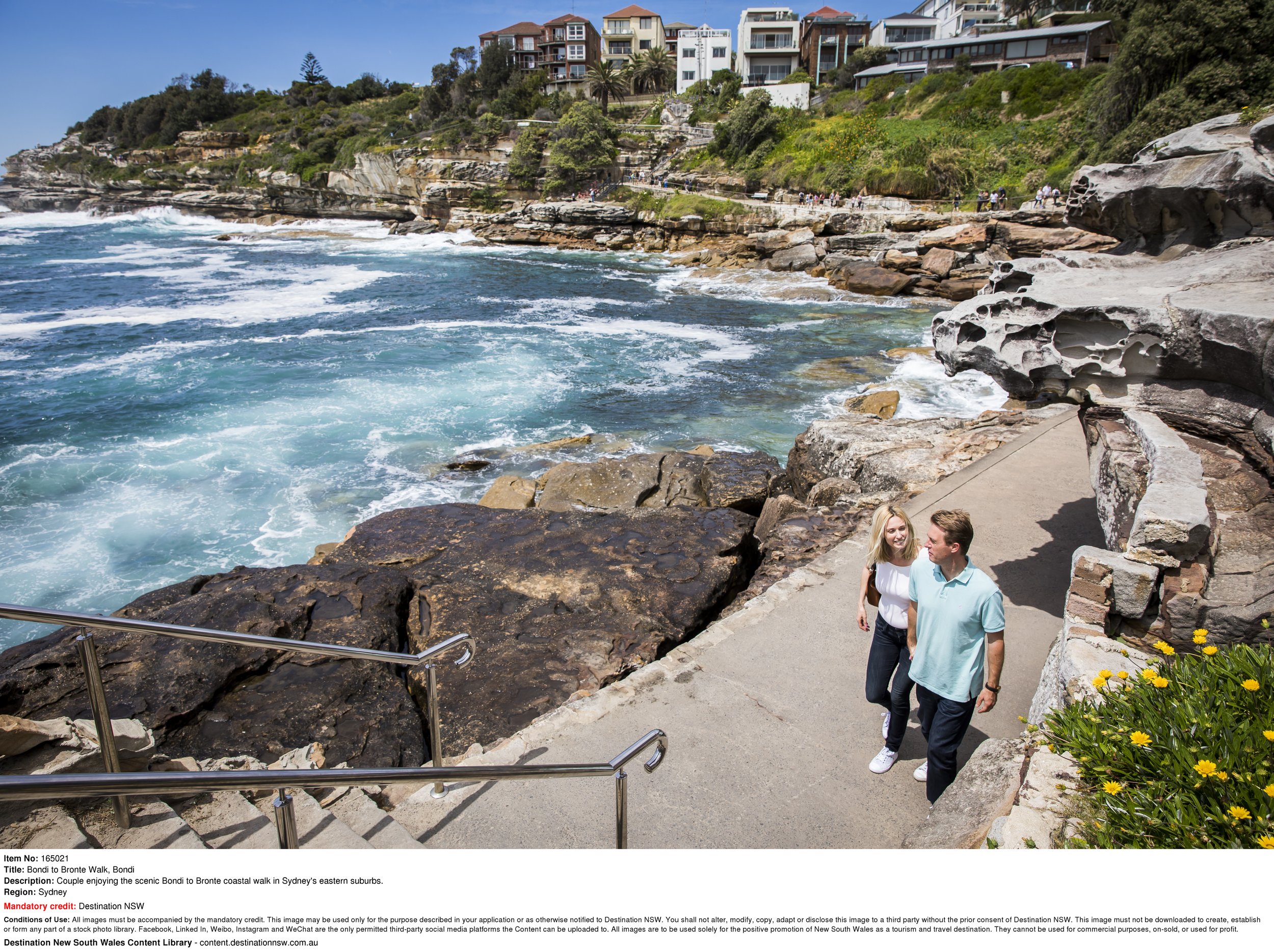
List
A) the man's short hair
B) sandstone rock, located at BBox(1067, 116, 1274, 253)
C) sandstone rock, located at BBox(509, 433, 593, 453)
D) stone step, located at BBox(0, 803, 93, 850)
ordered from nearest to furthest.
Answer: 1. stone step, located at BBox(0, 803, 93, 850)
2. the man's short hair
3. sandstone rock, located at BBox(1067, 116, 1274, 253)
4. sandstone rock, located at BBox(509, 433, 593, 453)

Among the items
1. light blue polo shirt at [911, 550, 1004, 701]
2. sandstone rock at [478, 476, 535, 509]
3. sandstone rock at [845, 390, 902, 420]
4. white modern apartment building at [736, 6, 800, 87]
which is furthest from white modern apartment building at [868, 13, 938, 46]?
light blue polo shirt at [911, 550, 1004, 701]

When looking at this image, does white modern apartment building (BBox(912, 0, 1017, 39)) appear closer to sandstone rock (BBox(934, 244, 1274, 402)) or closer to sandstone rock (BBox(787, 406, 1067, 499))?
sandstone rock (BBox(787, 406, 1067, 499))

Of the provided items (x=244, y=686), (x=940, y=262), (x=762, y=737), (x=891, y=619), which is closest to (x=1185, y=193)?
(x=891, y=619)

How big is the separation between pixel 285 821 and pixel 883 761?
3.17 metres

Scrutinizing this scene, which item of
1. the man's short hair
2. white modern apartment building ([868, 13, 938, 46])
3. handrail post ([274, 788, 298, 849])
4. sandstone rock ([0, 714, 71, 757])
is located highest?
white modern apartment building ([868, 13, 938, 46])

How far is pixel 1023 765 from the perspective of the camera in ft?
11.9

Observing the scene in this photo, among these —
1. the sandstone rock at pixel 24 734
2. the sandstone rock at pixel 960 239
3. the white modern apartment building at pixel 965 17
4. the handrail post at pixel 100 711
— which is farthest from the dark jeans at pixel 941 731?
the white modern apartment building at pixel 965 17

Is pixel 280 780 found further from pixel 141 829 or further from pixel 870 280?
pixel 870 280

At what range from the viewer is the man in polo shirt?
3.56 meters

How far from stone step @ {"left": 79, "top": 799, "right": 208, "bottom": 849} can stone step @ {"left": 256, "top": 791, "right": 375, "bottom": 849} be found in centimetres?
38

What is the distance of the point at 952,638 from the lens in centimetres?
363

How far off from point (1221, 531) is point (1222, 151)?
11.1 ft

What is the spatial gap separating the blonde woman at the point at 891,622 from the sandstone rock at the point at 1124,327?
2197mm
